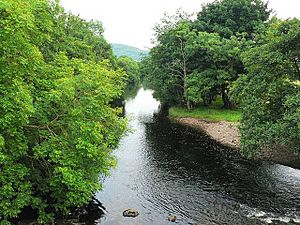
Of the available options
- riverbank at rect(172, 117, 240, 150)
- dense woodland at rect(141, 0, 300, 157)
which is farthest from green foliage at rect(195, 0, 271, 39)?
riverbank at rect(172, 117, 240, 150)

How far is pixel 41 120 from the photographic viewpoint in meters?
20.0

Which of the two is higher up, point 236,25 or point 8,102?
point 236,25

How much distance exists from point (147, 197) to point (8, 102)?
15.1 m

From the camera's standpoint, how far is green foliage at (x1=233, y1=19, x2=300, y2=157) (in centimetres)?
2702

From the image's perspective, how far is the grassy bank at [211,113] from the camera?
5759cm

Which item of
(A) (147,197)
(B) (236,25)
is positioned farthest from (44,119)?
(B) (236,25)

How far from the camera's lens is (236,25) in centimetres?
6600

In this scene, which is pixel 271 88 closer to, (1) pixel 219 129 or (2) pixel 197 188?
(2) pixel 197 188

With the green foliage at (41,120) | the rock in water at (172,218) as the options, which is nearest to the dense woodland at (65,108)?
the green foliage at (41,120)

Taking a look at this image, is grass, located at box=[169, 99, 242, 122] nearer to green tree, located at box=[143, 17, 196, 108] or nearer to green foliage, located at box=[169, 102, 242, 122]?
green foliage, located at box=[169, 102, 242, 122]

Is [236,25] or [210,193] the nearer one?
[210,193]

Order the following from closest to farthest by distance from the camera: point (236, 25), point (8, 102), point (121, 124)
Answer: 1. point (8, 102)
2. point (121, 124)
3. point (236, 25)

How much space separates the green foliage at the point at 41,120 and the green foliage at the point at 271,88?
1292 cm

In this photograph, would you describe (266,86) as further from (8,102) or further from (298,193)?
(8,102)
